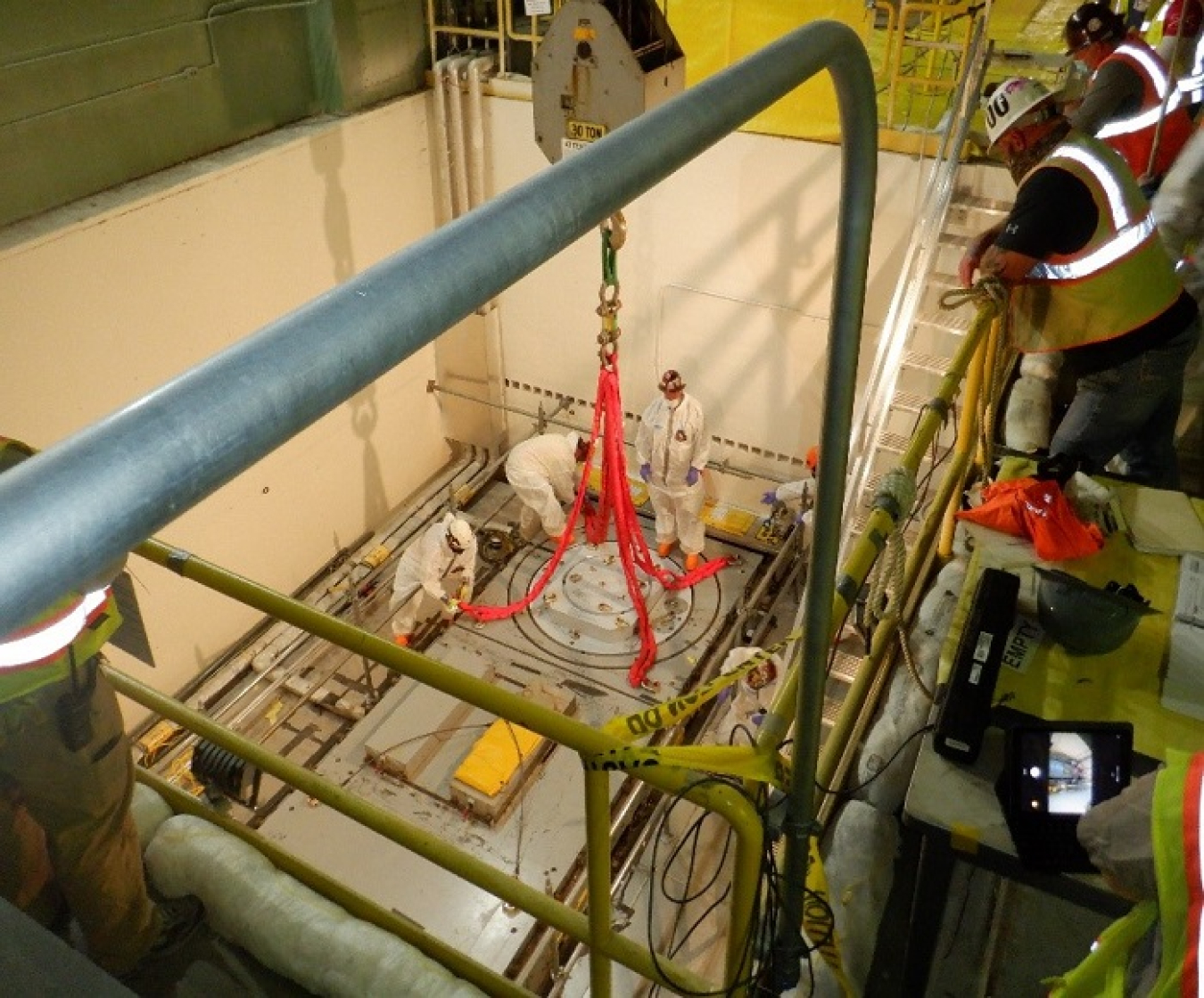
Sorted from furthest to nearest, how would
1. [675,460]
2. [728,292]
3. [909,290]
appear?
1. [675,460]
2. [728,292]
3. [909,290]

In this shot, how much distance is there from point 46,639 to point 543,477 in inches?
247

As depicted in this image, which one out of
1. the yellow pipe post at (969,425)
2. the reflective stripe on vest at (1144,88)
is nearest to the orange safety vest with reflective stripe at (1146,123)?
the reflective stripe on vest at (1144,88)

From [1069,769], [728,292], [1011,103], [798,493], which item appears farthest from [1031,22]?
[1069,769]

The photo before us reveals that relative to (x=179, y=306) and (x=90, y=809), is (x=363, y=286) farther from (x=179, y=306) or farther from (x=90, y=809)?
(x=179, y=306)

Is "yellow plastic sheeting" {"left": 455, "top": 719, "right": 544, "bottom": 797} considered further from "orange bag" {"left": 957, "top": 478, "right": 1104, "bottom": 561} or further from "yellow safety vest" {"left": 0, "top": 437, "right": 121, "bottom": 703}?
"yellow safety vest" {"left": 0, "top": 437, "right": 121, "bottom": 703}

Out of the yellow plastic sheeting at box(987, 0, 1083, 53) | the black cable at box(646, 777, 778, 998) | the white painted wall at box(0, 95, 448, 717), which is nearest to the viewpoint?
the black cable at box(646, 777, 778, 998)

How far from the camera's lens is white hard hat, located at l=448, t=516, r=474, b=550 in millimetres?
7486

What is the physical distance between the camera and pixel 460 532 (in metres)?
7.51

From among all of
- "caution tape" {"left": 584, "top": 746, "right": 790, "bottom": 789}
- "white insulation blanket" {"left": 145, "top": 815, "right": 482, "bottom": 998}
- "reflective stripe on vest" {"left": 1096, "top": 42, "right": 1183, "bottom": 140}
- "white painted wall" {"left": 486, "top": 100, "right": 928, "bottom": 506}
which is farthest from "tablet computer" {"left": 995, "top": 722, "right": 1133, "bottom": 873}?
"white painted wall" {"left": 486, "top": 100, "right": 928, "bottom": 506}

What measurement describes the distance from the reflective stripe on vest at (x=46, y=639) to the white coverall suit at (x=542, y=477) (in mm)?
6102

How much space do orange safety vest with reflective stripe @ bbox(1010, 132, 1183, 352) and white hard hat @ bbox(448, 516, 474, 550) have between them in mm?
4647

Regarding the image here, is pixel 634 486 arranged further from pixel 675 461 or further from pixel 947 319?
pixel 947 319

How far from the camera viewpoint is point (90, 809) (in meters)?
2.38

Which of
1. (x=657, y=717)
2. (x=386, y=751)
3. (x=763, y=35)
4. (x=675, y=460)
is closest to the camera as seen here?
(x=657, y=717)
